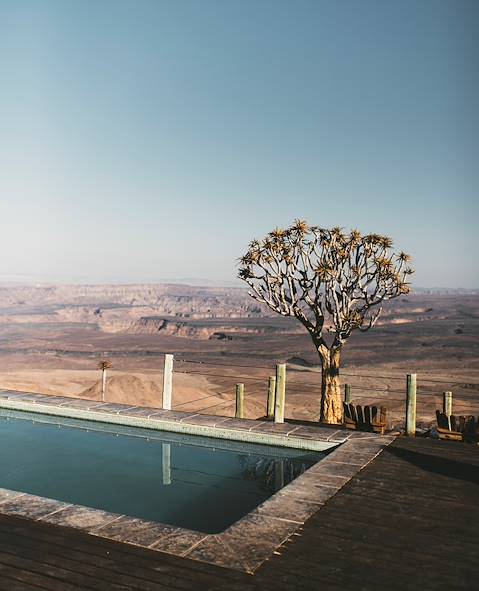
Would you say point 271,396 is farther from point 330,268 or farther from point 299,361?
point 299,361

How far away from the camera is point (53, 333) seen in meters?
75.4

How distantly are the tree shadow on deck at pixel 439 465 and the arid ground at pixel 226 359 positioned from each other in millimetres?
4618

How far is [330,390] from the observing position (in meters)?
14.8

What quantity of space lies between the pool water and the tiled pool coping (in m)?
0.27

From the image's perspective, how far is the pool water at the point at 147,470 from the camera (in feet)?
27.4

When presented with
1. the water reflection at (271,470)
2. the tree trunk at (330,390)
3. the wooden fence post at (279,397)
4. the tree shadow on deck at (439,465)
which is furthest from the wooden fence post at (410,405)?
the tree trunk at (330,390)

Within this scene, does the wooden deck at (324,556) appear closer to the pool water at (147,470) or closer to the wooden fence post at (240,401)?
the pool water at (147,470)

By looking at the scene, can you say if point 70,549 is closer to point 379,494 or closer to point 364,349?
point 379,494

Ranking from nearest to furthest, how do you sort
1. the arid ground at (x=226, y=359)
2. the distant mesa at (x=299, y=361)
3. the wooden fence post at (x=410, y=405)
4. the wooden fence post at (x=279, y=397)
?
the wooden fence post at (x=410, y=405) < the wooden fence post at (x=279, y=397) < the arid ground at (x=226, y=359) < the distant mesa at (x=299, y=361)

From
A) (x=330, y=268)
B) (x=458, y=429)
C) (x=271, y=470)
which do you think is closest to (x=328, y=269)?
(x=330, y=268)

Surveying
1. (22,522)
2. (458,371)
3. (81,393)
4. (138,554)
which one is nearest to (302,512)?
(138,554)

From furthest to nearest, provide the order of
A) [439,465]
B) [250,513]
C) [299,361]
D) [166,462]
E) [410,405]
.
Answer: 1. [299,361]
2. [410,405]
3. [166,462]
4. [439,465]
5. [250,513]

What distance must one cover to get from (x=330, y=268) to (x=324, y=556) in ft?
34.6

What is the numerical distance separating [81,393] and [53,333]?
47969 millimetres
